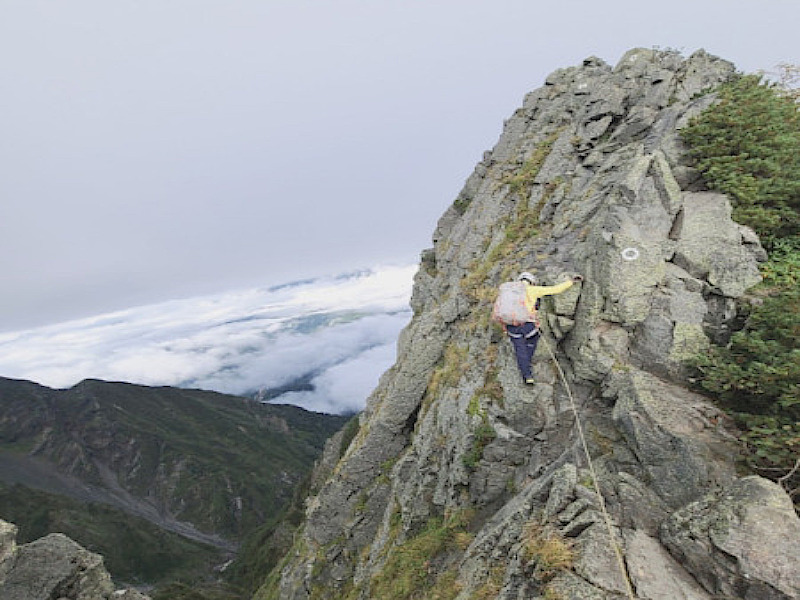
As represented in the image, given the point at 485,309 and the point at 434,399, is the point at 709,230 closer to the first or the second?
the point at 485,309

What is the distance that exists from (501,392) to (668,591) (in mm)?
8244

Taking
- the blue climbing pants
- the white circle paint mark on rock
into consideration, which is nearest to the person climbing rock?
the blue climbing pants

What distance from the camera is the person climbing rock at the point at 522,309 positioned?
43.8 feet

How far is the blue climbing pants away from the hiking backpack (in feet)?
1.32

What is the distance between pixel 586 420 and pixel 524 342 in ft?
10.0

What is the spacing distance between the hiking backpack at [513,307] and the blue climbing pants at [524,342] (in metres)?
0.40

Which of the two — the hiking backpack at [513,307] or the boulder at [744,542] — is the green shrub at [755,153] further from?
the boulder at [744,542]

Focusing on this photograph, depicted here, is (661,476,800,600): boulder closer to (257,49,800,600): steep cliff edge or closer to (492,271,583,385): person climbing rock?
(257,49,800,600): steep cliff edge

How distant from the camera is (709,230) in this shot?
13.4 meters

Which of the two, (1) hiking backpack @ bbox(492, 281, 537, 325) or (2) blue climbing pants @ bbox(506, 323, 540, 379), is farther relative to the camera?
(2) blue climbing pants @ bbox(506, 323, 540, 379)

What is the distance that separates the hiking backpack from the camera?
13.3 meters

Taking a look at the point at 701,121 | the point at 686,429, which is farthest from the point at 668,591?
the point at 701,121

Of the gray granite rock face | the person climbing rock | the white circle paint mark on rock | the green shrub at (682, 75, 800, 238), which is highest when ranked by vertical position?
the green shrub at (682, 75, 800, 238)

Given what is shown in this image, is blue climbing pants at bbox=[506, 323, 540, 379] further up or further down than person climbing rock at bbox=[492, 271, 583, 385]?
further down
